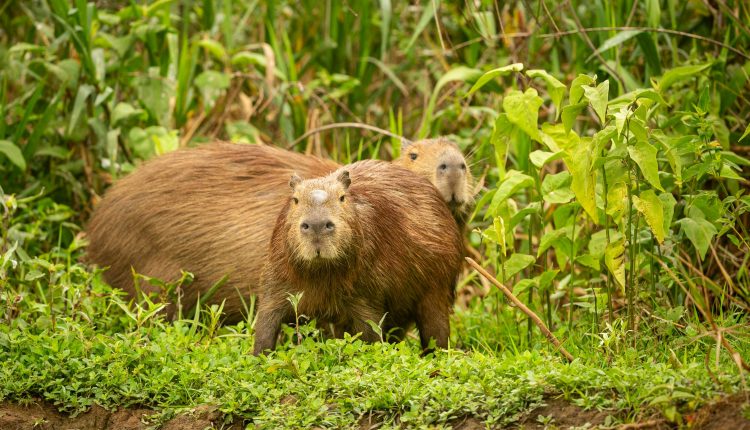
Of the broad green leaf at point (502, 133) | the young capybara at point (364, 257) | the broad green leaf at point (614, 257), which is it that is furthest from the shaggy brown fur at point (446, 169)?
the broad green leaf at point (614, 257)

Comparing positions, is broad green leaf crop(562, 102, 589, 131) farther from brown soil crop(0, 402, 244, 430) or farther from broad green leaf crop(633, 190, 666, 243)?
brown soil crop(0, 402, 244, 430)

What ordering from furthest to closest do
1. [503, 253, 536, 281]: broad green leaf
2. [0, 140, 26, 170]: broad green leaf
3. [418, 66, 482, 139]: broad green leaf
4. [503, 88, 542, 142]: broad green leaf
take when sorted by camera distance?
[418, 66, 482, 139]: broad green leaf < [0, 140, 26, 170]: broad green leaf < [503, 253, 536, 281]: broad green leaf < [503, 88, 542, 142]: broad green leaf

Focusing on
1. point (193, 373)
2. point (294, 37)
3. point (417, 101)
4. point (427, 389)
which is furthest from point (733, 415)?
point (294, 37)

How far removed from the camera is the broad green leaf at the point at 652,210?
367 centimetres

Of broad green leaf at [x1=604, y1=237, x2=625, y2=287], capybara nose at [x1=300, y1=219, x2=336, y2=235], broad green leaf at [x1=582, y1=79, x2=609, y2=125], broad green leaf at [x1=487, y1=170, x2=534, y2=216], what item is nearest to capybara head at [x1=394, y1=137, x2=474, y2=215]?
broad green leaf at [x1=487, y1=170, x2=534, y2=216]

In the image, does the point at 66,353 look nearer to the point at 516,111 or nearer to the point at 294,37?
the point at 516,111

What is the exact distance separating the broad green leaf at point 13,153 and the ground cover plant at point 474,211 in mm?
13

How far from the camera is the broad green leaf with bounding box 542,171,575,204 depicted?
13.5ft

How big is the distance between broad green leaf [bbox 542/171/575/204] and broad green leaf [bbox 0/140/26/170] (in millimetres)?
2752

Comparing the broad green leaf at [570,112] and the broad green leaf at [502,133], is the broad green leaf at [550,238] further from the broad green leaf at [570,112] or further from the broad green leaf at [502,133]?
the broad green leaf at [570,112]

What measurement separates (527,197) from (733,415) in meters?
3.07

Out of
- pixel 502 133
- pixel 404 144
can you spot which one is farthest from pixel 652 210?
pixel 404 144

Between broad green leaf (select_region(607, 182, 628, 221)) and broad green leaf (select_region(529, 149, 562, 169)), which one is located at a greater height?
broad green leaf (select_region(529, 149, 562, 169))

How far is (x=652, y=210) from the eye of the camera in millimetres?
3689
